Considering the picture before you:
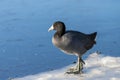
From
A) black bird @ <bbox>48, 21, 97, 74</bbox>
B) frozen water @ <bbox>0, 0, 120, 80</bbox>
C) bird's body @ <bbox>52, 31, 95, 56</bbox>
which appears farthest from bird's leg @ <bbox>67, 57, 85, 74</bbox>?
frozen water @ <bbox>0, 0, 120, 80</bbox>

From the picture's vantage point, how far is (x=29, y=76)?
6023 mm

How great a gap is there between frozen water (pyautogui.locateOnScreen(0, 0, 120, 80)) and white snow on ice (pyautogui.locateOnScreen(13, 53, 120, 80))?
0.43 m

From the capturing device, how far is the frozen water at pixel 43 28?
6.89 metres

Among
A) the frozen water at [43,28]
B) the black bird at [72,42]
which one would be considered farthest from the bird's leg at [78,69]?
the frozen water at [43,28]

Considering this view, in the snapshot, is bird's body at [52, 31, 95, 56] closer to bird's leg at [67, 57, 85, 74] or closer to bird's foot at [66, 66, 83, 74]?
bird's leg at [67, 57, 85, 74]

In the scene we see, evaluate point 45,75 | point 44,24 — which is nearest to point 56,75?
point 45,75

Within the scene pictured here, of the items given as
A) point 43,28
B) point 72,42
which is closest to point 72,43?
point 72,42

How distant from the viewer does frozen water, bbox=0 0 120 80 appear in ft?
22.6

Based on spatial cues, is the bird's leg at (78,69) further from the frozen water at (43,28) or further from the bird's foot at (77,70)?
the frozen water at (43,28)

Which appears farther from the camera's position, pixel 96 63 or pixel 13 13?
pixel 13 13

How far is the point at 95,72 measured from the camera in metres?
5.94

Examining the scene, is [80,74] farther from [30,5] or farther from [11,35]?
[30,5]

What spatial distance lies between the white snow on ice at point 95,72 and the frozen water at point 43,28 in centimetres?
43

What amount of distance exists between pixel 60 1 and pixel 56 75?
608 cm
